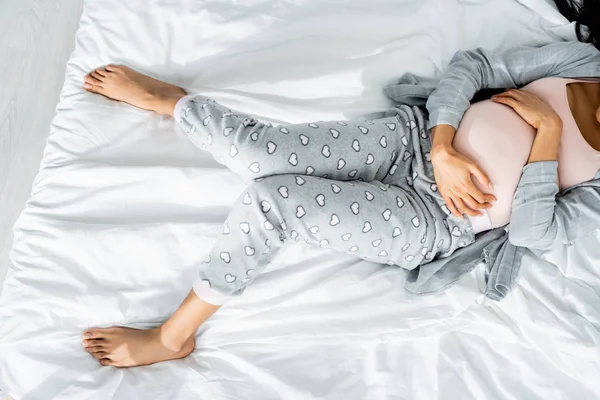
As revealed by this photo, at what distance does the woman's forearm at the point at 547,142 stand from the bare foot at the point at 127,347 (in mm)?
728

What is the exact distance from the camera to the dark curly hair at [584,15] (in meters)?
1.22

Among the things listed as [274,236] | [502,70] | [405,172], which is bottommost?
[274,236]

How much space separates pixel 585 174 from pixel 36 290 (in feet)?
3.37

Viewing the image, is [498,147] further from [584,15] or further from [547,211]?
[584,15]

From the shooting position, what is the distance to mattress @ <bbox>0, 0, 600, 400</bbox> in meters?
1.02

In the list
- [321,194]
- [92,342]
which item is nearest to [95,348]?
[92,342]

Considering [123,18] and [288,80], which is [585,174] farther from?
[123,18]

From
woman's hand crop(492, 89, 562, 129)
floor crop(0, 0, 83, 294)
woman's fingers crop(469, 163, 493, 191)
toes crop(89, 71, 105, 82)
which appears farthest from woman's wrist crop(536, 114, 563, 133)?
floor crop(0, 0, 83, 294)

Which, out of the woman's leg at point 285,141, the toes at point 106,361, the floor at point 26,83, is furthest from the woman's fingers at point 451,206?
the floor at point 26,83

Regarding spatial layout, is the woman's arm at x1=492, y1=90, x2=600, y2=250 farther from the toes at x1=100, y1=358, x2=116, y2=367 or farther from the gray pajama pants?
the toes at x1=100, y1=358, x2=116, y2=367

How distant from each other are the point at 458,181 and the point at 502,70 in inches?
11.3

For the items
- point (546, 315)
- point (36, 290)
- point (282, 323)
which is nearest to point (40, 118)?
point (36, 290)

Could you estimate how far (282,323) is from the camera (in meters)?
1.07

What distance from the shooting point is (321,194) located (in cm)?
98
